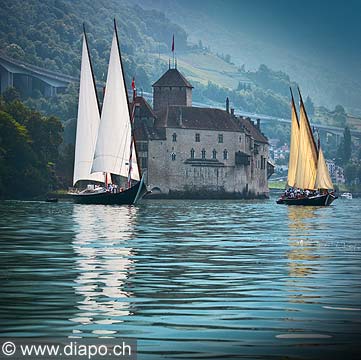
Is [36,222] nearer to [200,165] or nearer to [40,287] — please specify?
[40,287]

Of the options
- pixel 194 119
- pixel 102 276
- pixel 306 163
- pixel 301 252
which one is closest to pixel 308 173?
pixel 306 163

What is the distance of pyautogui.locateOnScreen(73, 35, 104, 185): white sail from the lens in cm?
11638

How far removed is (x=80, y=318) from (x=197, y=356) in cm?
461

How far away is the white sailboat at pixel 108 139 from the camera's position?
11262cm

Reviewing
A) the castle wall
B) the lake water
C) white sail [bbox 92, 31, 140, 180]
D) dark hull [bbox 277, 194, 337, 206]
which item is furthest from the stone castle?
the lake water

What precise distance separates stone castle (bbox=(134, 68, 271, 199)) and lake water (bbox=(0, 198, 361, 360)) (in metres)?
130

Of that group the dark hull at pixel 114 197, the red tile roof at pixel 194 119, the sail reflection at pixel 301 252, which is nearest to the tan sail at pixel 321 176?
the dark hull at pixel 114 197

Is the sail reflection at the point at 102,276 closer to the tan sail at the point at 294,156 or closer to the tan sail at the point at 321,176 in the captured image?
the tan sail at the point at 321,176

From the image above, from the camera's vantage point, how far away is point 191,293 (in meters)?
30.6

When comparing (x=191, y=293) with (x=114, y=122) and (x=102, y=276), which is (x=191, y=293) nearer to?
(x=102, y=276)

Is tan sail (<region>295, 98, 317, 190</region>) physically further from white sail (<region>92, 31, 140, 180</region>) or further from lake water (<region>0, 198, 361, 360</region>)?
lake water (<region>0, 198, 361, 360</region>)

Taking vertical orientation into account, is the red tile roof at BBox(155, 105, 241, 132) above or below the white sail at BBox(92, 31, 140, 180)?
above

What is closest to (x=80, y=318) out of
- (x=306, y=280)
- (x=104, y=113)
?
(x=306, y=280)

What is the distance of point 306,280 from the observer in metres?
34.3
